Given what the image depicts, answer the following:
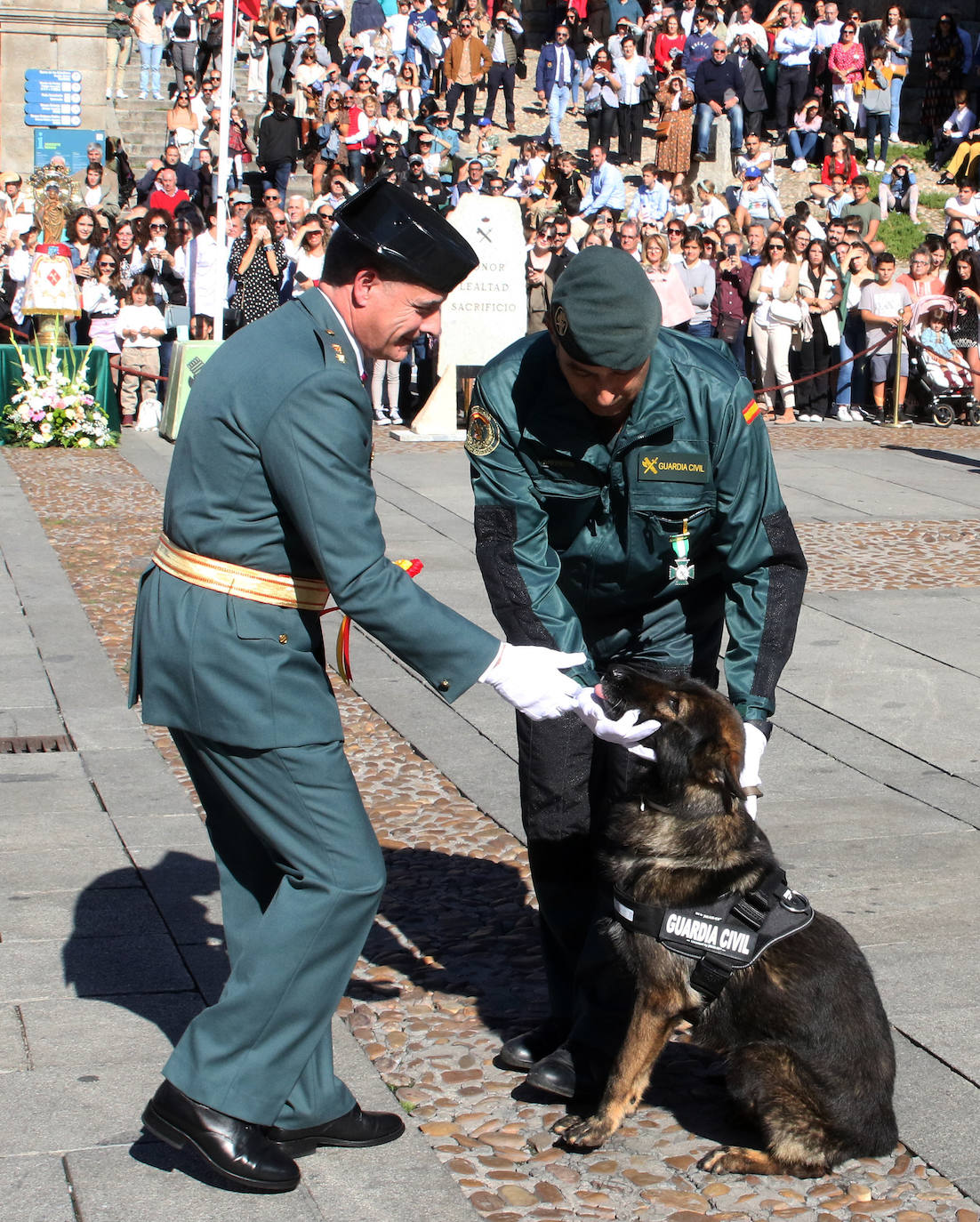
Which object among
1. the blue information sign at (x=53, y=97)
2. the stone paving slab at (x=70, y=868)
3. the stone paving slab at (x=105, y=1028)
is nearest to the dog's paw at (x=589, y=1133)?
the stone paving slab at (x=105, y=1028)

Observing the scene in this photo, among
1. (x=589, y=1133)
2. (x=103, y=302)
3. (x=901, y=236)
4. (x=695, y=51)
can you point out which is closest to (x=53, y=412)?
(x=103, y=302)

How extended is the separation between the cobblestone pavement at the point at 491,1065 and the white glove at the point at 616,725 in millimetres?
918

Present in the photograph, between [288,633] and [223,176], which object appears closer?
[288,633]

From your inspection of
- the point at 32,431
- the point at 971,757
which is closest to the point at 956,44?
the point at 32,431

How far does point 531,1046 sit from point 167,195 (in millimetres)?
14831

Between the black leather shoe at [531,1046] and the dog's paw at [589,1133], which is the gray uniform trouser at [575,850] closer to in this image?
the black leather shoe at [531,1046]

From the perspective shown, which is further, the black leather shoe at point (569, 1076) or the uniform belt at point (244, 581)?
the black leather shoe at point (569, 1076)

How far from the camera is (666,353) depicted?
11.9 feet

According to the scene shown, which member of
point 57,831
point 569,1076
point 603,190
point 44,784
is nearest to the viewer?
point 569,1076

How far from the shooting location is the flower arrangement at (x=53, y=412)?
13680 millimetres

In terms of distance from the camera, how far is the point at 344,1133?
3387 mm

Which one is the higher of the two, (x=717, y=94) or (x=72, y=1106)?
(x=717, y=94)

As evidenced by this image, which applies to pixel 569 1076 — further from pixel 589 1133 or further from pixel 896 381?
pixel 896 381

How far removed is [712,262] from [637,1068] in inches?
545
